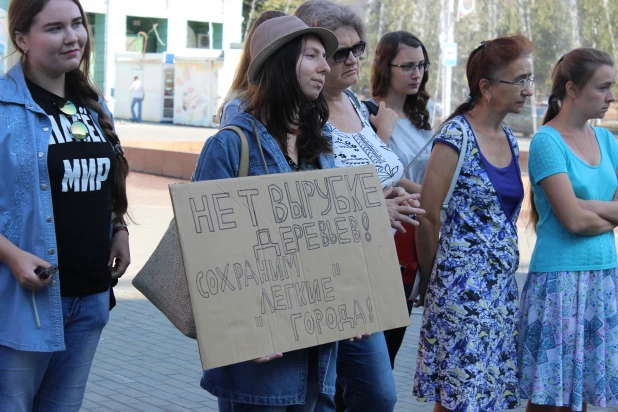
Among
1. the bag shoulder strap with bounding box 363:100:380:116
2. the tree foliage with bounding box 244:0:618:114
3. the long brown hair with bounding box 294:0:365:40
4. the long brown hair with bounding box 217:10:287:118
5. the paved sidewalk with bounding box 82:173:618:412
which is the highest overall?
the tree foliage with bounding box 244:0:618:114

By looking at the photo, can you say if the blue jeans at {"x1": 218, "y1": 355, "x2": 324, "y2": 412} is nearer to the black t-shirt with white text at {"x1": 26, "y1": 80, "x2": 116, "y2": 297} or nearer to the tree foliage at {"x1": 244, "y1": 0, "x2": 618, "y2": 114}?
the black t-shirt with white text at {"x1": 26, "y1": 80, "x2": 116, "y2": 297}

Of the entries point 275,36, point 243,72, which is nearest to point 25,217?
point 275,36

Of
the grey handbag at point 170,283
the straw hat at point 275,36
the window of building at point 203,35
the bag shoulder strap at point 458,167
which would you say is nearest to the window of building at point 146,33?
the window of building at point 203,35

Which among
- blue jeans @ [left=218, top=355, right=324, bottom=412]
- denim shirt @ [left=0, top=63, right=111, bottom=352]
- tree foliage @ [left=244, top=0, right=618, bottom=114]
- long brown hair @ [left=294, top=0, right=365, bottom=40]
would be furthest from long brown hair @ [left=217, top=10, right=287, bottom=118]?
tree foliage @ [left=244, top=0, right=618, bottom=114]

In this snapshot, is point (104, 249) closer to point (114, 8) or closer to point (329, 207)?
point (329, 207)

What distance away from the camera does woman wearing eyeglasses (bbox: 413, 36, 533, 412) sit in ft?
12.9

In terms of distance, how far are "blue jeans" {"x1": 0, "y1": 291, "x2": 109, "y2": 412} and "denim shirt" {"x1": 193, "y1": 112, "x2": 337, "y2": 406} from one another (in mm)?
429

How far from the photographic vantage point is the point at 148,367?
5.96m

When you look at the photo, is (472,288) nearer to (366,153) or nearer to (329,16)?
(366,153)

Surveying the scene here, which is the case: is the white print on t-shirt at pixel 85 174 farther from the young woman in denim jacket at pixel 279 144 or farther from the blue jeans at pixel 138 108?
the blue jeans at pixel 138 108

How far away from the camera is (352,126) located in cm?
399

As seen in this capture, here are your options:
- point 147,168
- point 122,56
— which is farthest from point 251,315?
point 122,56

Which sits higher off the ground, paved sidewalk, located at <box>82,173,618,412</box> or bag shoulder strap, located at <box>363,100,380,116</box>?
bag shoulder strap, located at <box>363,100,380,116</box>

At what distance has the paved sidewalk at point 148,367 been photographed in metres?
5.28
